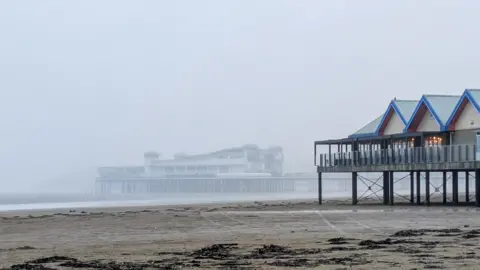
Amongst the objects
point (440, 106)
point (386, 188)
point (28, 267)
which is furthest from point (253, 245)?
point (386, 188)

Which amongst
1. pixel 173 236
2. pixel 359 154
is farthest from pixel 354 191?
pixel 173 236

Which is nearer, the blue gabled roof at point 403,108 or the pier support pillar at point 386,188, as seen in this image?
the pier support pillar at point 386,188

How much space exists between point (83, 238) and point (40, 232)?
422cm

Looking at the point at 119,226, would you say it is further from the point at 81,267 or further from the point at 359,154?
the point at 359,154

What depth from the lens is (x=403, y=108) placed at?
54594mm

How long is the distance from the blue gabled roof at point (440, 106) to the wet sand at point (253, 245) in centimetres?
1874

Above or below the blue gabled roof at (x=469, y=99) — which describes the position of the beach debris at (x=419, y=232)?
below

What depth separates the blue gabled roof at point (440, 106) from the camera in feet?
160

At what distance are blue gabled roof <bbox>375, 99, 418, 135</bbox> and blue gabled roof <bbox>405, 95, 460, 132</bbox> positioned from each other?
137cm

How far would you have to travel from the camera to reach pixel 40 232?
28016 mm

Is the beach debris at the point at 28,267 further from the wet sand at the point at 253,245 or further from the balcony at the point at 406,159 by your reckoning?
the balcony at the point at 406,159

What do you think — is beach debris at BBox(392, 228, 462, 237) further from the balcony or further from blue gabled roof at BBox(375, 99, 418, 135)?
blue gabled roof at BBox(375, 99, 418, 135)

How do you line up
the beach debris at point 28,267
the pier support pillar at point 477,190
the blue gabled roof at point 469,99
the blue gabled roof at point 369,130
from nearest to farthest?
the beach debris at point 28,267 → the pier support pillar at point 477,190 → the blue gabled roof at point 469,99 → the blue gabled roof at point 369,130

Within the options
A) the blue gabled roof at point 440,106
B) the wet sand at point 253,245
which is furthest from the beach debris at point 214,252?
the blue gabled roof at point 440,106
